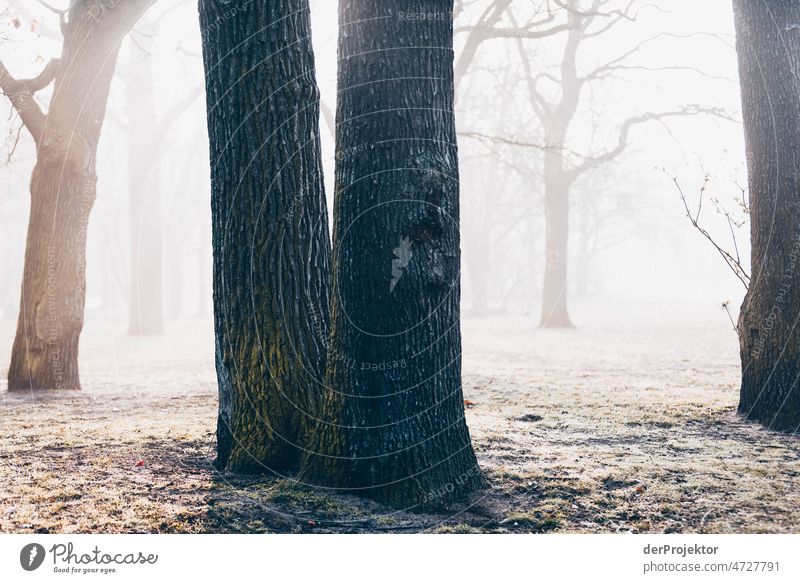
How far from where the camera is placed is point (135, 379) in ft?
35.0

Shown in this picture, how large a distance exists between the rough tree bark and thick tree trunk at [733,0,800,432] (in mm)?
6403

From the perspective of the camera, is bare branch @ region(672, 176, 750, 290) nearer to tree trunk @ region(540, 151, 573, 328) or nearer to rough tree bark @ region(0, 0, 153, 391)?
rough tree bark @ region(0, 0, 153, 391)

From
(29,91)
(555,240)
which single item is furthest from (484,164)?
(29,91)

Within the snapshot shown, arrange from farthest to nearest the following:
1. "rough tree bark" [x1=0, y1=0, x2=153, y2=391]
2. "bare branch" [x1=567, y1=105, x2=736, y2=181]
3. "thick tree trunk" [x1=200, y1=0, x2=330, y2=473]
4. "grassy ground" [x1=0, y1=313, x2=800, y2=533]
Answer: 1. "bare branch" [x1=567, y1=105, x2=736, y2=181]
2. "rough tree bark" [x1=0, y1=0, x2=153, y2=391]
3. "thick tree trunk" [x1=200, y1=0, x2=330, y2=473]
4. "grassy ground" [x1=0, y1=313, x2=800, y2=533]

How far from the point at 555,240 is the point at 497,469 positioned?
16.3 meters

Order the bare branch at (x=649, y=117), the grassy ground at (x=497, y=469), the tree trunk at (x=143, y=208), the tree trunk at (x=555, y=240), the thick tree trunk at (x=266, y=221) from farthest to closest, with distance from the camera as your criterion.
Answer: the tree trunk at (x=143, y=208) → the tree trunk at (x=555, y=240) → the bare branch at (x=649, y=117) → the thick tree trunk at (x=266, y=221) → the grassy ground at (x=497, y=469)

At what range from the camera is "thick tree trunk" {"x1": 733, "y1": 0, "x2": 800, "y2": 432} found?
5531 mm
